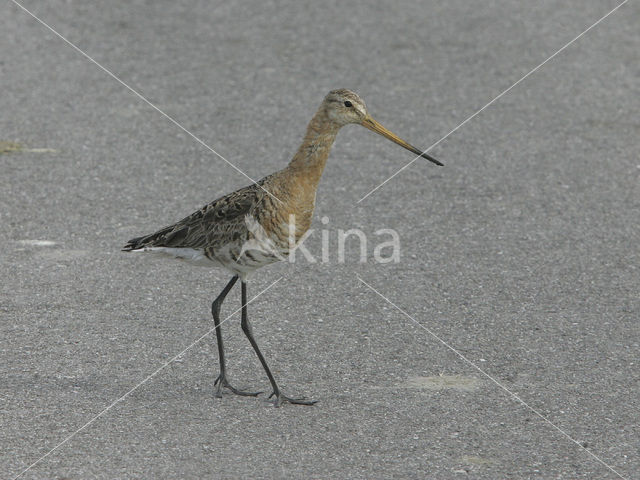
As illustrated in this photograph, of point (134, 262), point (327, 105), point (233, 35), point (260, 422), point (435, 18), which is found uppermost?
point (435, 18)

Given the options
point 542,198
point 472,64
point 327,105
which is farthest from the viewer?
point 472,64

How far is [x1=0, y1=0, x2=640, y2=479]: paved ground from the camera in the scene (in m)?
4.84

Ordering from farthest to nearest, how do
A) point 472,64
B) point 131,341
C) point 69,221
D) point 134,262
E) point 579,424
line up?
1. point 472,64
2. point 69,221
3. point 134,262
4. point 131,341
5. point 579,424

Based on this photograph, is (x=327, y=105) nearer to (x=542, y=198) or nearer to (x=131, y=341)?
(x=131, y=341)

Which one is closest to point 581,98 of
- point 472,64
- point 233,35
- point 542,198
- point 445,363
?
point 472,64

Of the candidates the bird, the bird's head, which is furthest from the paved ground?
the bird's head

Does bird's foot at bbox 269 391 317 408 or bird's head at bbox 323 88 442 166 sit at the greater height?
bird's head at bbox 323 88 442 166

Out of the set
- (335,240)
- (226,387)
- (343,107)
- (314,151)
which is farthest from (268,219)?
(335,240)

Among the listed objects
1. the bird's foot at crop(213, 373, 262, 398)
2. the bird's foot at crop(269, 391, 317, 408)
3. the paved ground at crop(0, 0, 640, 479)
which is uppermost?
the paved ground at crop(0, 0, 640, 479)

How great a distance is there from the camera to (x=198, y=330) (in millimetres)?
5961

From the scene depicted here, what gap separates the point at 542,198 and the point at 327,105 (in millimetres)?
2942

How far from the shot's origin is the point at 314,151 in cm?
536

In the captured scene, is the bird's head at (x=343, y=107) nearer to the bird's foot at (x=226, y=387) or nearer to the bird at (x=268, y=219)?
the bird at (x=268, y=219)

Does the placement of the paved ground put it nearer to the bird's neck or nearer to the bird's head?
the bird's neck
